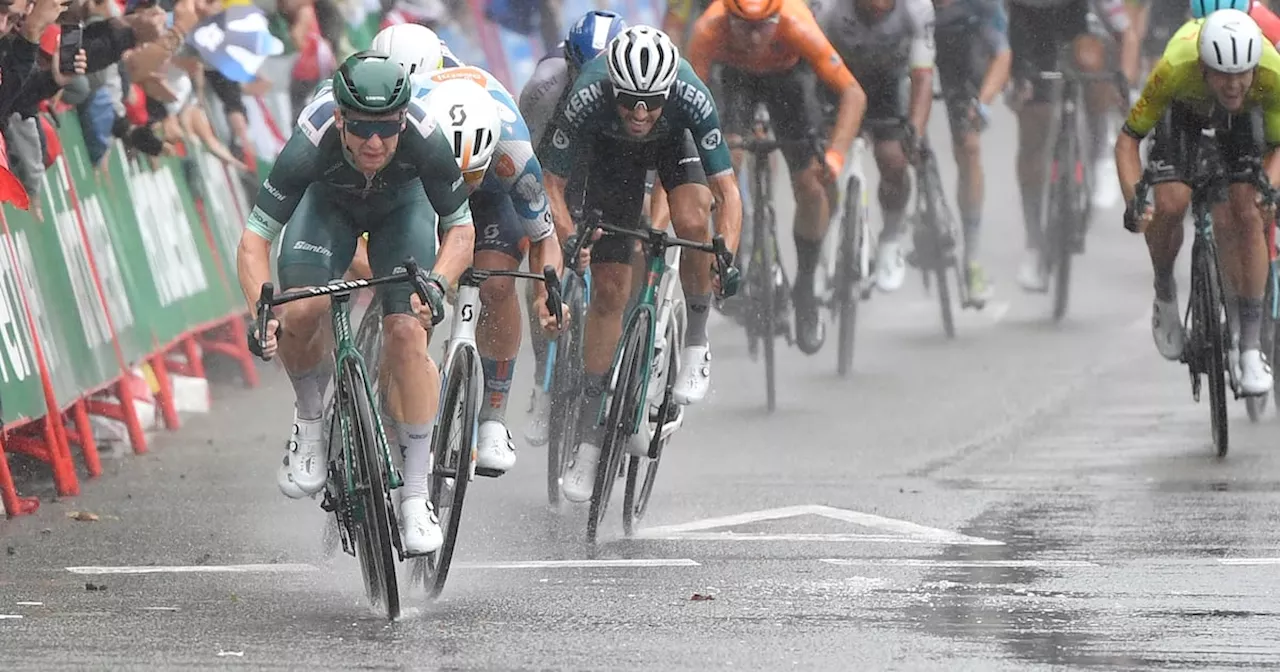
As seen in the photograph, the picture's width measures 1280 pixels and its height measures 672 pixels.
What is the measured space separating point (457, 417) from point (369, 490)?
111 cm

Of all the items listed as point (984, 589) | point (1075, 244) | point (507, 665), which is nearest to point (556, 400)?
point (984, 589)

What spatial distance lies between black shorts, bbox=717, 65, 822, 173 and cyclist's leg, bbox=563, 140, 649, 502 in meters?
3.94

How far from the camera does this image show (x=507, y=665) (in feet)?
25.1

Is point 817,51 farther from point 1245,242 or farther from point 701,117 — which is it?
point 701,117

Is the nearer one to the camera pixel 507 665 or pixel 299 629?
pixel 507 665

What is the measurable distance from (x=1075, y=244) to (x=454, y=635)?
10.5 m

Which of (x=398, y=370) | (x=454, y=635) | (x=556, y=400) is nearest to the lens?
(x=454, y=635)

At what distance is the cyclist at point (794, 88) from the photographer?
14664 millimetres

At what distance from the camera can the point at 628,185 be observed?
1134 centimetres

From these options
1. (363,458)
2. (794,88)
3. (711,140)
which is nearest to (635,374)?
(711,140)

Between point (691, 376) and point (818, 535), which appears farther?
point (691, 376)

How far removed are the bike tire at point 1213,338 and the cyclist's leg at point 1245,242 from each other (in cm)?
26

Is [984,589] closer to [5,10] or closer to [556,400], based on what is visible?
[556,400]

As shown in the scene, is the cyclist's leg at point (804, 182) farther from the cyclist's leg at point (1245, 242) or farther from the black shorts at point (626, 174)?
the black shorts at point (626, 174)
